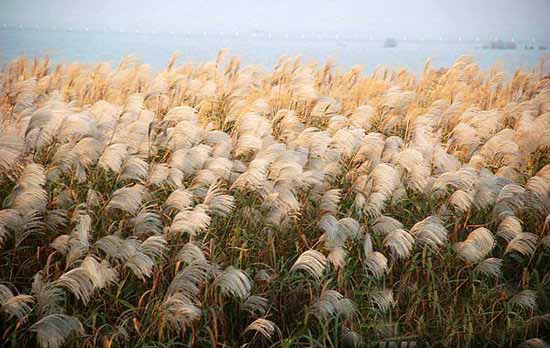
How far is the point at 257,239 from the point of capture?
402 cm

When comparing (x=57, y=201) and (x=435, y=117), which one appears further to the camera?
(x=435, y=117)

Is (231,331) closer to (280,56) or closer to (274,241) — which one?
(274,241)

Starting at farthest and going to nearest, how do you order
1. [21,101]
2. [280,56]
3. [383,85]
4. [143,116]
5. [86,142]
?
[383,85] < [280,56] < [21,101] < [143,116] < [86,142]

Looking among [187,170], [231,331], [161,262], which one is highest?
[187,170]

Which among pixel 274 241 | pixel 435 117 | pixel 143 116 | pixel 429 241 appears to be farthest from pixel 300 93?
pixel 429 241

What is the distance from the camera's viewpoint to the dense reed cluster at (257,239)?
333 cm

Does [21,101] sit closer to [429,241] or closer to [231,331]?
[231,331]

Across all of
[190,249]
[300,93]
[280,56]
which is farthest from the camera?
[280,56]

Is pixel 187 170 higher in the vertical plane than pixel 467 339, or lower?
higher

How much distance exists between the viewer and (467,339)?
3.55m

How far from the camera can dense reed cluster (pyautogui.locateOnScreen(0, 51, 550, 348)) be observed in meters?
3.33

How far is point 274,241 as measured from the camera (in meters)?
4.12

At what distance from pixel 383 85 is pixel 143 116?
3.72 metres

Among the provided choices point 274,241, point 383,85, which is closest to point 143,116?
point 274,241
